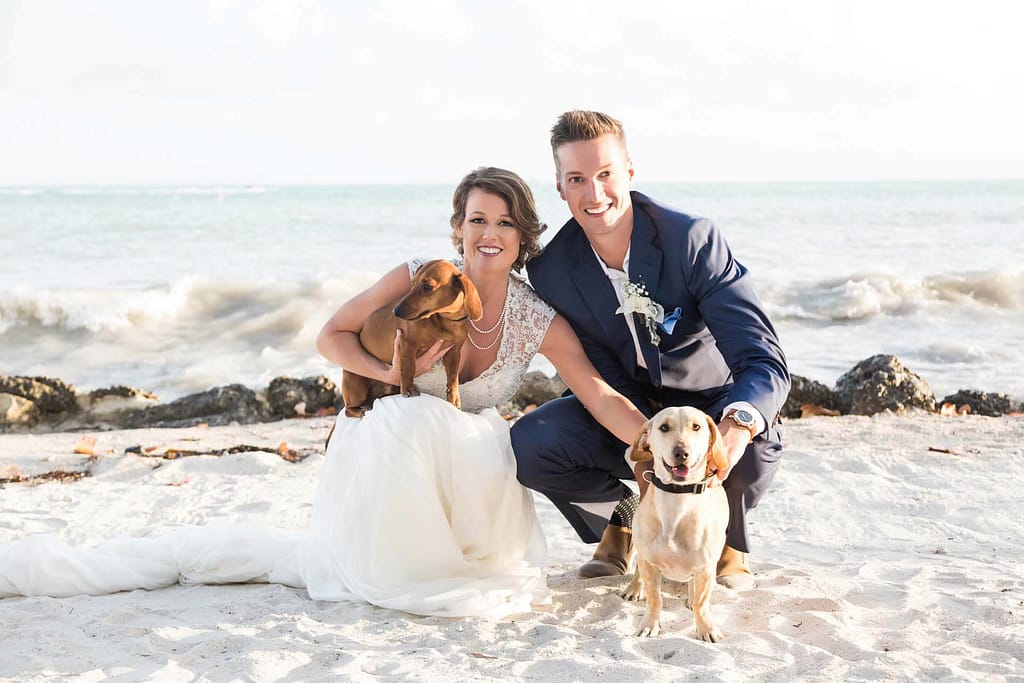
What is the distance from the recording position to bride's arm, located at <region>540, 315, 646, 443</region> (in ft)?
12.6

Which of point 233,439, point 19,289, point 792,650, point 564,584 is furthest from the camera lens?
point 19,289

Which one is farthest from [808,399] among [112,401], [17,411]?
[17,411]

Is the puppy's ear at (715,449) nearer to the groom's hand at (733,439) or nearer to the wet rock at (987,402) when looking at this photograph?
the groom's hand at (733,439)

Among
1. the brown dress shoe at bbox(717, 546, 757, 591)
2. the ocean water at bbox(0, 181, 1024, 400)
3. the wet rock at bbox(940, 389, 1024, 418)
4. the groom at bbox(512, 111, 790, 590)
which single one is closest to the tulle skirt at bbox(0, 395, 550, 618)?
the groom at bbox(512, 111, 790, 590)

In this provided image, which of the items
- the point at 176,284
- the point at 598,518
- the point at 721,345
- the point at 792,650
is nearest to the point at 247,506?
the point at 598,518

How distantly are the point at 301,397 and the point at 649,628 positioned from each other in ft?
16.4

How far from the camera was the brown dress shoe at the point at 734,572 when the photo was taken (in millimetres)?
3906

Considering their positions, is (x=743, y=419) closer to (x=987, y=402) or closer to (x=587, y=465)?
(x=587, y=465)

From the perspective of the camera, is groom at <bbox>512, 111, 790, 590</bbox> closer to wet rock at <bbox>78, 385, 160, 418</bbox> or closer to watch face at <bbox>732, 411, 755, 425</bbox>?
watch face at <bbox>732, 411, 755, 425</bbox>

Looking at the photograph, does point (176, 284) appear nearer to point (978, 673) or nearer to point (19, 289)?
point (19, 289)

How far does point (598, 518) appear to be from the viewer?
4.23m

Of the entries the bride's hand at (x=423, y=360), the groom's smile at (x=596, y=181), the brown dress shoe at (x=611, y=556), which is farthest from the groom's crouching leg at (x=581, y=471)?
the groom's smile at (x=596, y=181)

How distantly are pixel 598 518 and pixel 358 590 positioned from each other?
3.49 feet

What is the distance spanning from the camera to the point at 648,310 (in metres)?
3.97
